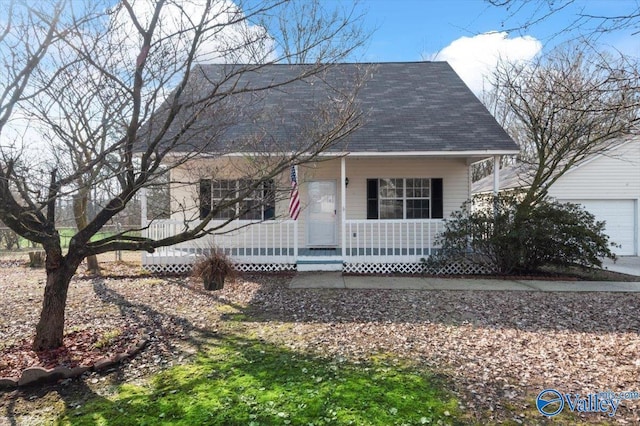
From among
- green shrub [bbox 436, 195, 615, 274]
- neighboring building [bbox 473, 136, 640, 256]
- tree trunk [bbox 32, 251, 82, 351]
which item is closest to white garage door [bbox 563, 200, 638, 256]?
neighboring building [bbox 473, 136, 640, 256]

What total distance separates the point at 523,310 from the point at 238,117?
548 cm

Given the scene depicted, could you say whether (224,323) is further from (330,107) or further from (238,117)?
(330,107)

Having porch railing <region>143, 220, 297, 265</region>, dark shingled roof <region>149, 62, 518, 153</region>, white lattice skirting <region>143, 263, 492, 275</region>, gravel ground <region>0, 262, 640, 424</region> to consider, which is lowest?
gravel ground <region>0, 262, 640, 424</region>

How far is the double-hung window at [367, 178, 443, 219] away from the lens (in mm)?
11953

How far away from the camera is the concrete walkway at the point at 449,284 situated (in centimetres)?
836

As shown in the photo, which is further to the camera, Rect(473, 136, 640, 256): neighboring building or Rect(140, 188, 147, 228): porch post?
Rect(473, 136, 640, 256): neighboring building

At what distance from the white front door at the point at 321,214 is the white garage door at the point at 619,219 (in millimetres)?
9725

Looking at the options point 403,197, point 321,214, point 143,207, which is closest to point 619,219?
point 403,197

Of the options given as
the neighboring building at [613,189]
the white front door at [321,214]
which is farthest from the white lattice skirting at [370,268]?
the neighboring building at [613,189]

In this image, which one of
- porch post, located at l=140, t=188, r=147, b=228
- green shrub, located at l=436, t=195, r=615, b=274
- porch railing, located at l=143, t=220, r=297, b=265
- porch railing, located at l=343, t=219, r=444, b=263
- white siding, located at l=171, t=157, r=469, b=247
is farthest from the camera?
white siding, located at l=171, t=157, r=469, b=247

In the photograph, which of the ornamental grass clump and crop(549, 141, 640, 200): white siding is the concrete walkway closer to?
the ornamental grass clump

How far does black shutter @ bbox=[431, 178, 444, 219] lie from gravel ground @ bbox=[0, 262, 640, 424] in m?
4.35

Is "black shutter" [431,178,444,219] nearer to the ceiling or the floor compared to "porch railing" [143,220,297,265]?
nearer to the ceiling

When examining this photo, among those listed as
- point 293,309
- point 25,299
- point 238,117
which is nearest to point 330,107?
point 238,117
